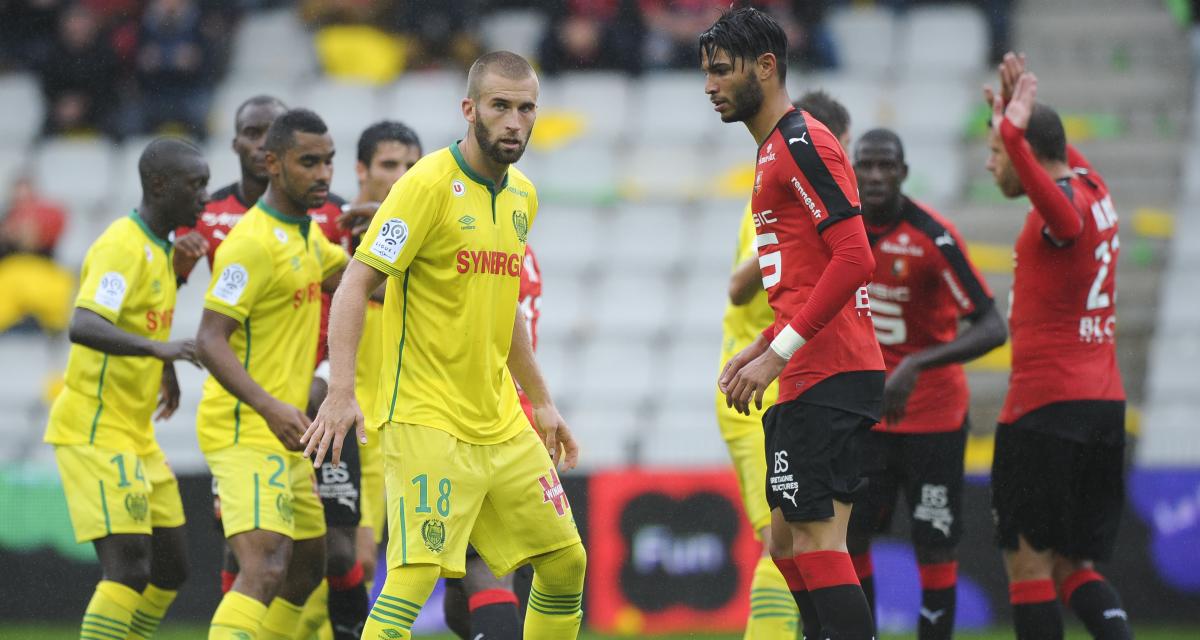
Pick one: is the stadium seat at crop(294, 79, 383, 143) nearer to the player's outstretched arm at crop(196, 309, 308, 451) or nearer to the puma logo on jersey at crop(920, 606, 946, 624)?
the player's outstretched arm at crop(196, 309, 308, 451)

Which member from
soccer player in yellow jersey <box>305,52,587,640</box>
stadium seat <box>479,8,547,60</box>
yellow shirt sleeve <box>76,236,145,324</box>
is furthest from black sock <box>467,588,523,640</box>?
stadium seat <box>479,8,547,60</box>

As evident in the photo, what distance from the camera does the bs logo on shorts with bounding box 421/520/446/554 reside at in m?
5.13

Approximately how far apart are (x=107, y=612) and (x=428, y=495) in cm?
217

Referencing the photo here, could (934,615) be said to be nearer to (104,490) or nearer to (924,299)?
(924,299)

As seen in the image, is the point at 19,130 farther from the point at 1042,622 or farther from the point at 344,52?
the point at 1042,622

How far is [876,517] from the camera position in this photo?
23.4 feet

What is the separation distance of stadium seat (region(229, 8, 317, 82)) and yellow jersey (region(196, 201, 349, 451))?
9.88 m

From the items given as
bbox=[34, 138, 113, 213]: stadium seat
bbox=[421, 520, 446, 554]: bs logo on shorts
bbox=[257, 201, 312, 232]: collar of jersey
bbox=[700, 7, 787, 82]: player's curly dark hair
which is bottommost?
bbox=[421, 520, 446, 554]: bs logo on shorts

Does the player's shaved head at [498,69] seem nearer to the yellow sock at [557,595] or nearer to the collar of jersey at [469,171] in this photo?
the collar of jersey at [469,171]

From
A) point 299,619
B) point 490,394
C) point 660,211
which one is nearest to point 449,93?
point 660,211

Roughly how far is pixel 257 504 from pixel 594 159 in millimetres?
9114

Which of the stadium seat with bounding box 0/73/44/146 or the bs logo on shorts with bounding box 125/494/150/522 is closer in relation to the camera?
the bs logo on shorts with bounding box 125/494/150/522

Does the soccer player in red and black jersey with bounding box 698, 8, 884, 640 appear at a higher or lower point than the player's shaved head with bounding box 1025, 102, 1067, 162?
lower

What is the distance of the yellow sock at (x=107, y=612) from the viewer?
6.50 meters
